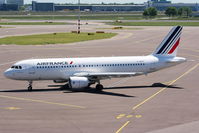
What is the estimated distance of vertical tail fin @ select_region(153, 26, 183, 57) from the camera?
5416 cm

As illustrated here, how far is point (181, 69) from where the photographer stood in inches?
2677

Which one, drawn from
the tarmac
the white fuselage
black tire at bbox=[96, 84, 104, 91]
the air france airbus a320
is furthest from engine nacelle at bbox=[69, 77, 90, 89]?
the white fuselage

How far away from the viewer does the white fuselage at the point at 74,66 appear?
4944 cm

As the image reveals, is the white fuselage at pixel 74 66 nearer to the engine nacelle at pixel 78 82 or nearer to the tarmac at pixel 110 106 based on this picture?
the engine nacelle at pixel 78 82

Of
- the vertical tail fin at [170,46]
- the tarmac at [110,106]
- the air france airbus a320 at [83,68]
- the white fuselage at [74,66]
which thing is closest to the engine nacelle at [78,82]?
the air france airbus a320 at [83,68]

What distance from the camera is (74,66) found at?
50375 mm

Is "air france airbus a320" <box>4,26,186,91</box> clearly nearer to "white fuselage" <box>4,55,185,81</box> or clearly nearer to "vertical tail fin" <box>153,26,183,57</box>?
"white fuselage" <box>4,55,185,81</box>

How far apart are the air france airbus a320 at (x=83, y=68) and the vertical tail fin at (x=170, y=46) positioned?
0.76ft

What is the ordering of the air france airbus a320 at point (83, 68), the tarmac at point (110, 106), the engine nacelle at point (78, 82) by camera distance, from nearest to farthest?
1. the tarmac at point (110, 106)
2. the engine nacelle at point (78, 82)
3. the air france airbus a320 at point (83, 68)

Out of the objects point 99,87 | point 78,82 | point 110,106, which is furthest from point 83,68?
point 110,106

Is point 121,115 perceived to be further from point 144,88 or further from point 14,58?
point 14,58

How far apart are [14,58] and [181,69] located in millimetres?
33107

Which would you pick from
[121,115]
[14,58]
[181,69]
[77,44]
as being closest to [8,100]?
[121,115]

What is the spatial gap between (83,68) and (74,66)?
43.4 inches
